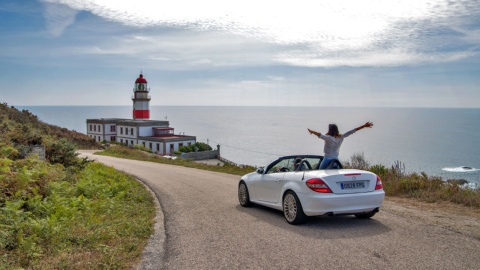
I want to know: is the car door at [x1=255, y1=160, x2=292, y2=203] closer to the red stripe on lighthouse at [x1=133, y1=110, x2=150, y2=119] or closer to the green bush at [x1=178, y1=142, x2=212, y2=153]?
the green bush at [x1=178, y1=142, x2=212, y2=153]

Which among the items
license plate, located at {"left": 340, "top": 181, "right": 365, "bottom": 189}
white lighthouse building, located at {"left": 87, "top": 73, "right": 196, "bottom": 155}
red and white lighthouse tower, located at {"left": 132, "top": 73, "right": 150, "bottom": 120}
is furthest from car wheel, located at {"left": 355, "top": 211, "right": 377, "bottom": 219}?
red and white lighthouse tower, located at {"left": 132, "top": 73, "right": 150, "bottom": 120}

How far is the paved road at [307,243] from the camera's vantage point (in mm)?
5617

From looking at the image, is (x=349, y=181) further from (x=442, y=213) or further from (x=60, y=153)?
(x=60, y=153)

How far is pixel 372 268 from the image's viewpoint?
17.5ft

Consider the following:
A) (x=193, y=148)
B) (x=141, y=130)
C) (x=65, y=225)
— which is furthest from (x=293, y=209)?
(x=141, y=130)

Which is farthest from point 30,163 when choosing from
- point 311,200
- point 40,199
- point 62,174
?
point 311,200

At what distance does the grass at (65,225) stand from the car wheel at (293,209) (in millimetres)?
2681

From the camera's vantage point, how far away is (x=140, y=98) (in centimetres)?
8169

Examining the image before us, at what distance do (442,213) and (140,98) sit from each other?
7718cm

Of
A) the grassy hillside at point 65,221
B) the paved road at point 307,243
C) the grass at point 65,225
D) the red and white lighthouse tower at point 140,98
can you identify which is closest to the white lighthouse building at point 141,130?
the red and white lighthouse tower at point 140,98

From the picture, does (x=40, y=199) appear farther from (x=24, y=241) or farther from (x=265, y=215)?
(x=265, y=215)

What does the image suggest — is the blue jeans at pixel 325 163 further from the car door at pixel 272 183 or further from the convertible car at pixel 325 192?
the car door at pixel 272 183

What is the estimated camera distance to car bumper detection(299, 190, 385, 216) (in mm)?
7531

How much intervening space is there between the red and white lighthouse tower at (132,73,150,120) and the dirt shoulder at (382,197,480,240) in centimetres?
7493
